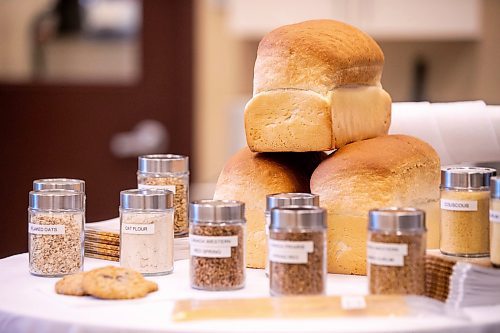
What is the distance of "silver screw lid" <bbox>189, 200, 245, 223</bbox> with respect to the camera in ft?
4.50

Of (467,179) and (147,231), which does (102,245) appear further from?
(467,179)

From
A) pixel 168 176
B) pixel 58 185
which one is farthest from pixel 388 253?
pixel 58 185

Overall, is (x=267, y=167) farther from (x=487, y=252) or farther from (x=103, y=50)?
(x=103, y=50)

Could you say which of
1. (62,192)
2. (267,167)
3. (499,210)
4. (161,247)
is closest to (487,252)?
(499,210)

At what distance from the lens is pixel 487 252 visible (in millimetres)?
1469

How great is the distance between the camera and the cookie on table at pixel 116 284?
133 cm

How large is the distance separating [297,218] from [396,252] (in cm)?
14

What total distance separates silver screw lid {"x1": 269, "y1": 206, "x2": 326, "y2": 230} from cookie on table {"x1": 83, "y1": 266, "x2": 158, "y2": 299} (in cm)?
21

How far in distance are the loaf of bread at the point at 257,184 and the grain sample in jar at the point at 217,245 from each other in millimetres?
176

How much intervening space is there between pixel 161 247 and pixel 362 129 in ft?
1.42

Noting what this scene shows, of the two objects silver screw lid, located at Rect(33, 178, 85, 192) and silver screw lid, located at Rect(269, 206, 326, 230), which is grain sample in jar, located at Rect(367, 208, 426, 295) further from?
silver screw lid, located at Rect(33, 178, 85, 192)

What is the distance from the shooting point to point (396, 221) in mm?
1275

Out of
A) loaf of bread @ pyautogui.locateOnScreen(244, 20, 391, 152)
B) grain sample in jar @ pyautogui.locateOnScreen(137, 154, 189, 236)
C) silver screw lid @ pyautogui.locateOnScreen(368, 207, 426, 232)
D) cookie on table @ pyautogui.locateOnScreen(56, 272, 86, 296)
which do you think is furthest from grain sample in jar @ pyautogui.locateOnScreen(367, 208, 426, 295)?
grain sample in jar @ pyautogui.locateOnScreen(137, 154, 189, 236)

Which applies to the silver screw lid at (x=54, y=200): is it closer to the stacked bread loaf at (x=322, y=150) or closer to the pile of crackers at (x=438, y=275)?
the stacked bread loaf at (x=322, y=150)
